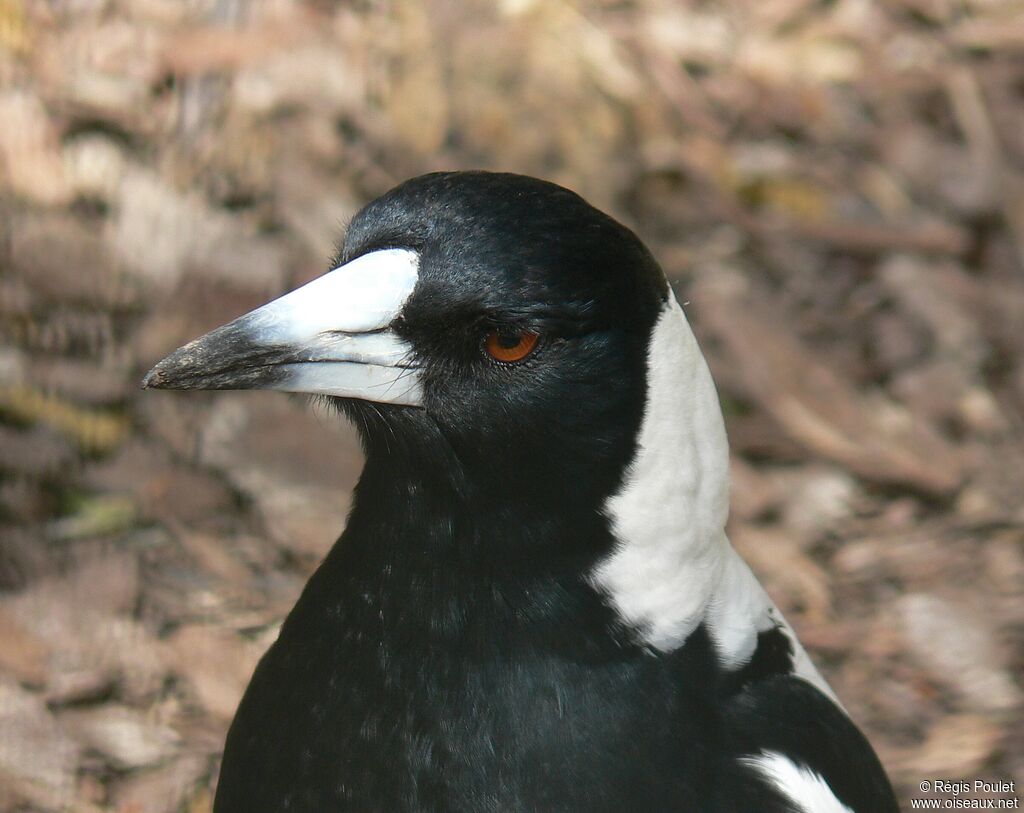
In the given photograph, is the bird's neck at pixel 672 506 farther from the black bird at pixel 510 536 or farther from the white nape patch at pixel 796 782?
the white nape patch at pixel 796 782

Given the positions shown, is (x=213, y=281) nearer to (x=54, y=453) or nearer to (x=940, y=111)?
(x=54, y=453)

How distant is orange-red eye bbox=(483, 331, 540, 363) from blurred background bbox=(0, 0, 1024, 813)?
107 centimetres

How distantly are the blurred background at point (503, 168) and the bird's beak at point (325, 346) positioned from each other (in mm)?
1011

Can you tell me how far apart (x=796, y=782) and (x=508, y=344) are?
1.81 feet

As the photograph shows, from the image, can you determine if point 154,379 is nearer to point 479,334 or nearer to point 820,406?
point 479,334

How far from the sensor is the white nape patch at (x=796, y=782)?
1.46 metres

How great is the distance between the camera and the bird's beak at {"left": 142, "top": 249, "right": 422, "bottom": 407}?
126 centimetres

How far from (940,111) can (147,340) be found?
1907mm

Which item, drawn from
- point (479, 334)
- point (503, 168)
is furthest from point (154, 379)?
point (503, 168)

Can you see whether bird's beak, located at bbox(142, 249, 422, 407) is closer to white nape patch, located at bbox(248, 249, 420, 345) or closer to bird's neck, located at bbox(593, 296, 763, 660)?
white nape patch, located at bbox(248, 249, 420, 345)

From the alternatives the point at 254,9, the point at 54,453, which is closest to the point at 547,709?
the point at 54,453

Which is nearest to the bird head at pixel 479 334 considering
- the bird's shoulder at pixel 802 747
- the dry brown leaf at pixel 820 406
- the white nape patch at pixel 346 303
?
the white nape patch at pixel 346 303

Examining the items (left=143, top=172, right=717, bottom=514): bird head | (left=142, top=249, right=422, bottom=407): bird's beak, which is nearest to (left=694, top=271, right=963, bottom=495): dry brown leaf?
(left=143, top=172, right=717, bottom=514): bird head

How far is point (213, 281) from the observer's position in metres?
2.68
